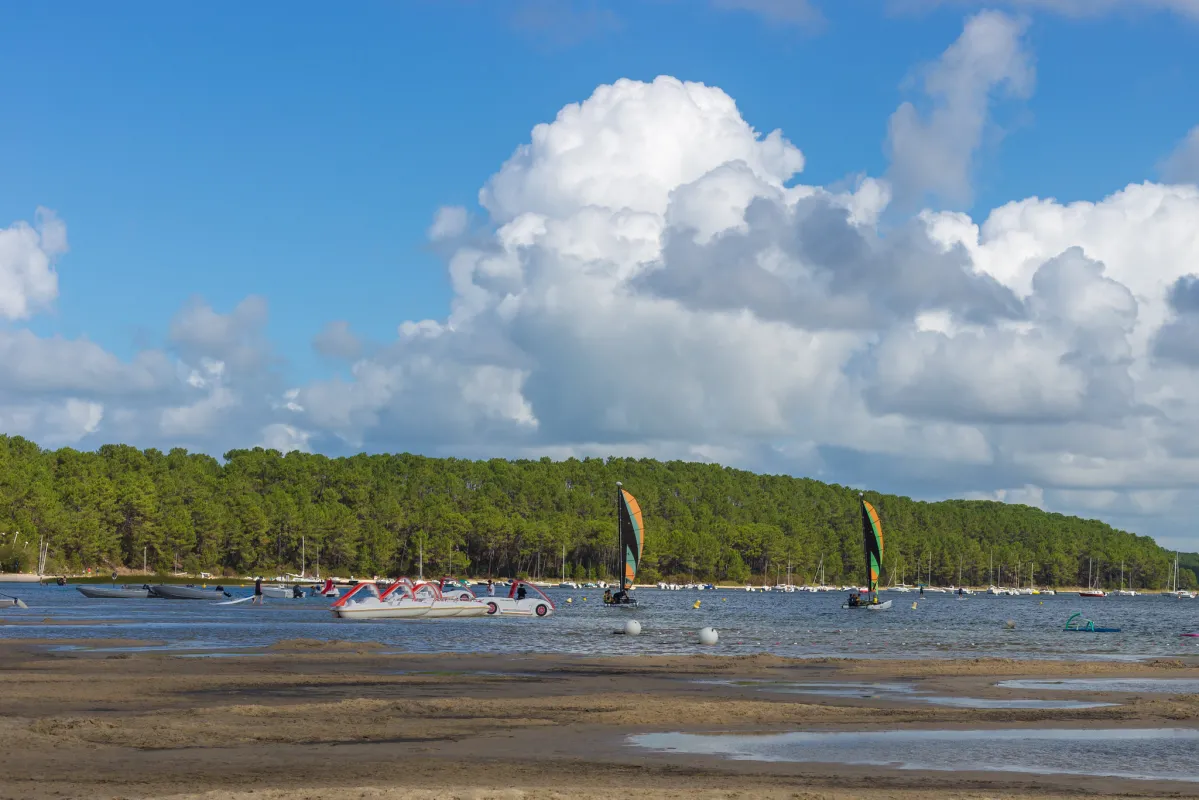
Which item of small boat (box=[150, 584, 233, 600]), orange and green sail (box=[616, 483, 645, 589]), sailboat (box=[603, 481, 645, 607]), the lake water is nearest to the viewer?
the lake water

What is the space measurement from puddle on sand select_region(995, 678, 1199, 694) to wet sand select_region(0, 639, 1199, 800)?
47.1 inches

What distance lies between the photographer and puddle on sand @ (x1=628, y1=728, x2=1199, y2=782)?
23706 mm

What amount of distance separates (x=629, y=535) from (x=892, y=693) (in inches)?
3354

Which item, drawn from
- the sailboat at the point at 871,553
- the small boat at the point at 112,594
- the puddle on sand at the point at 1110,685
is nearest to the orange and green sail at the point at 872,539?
the sailboat at the point at 871,553

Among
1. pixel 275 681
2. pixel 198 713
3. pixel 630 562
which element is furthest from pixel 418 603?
pixel 198 713

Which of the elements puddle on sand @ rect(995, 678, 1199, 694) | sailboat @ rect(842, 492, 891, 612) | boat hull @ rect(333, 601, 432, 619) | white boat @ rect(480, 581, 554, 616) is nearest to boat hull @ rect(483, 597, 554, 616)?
white boat @ rect(480, 581, 554, 616)

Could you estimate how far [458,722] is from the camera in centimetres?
2886

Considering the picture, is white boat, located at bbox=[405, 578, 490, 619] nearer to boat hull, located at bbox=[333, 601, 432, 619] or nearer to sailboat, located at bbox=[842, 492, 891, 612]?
boat hull, located at bbox=[333, 601, 432, 619]

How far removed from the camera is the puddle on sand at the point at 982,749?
23.7 meters

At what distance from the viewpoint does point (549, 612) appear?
101 metres

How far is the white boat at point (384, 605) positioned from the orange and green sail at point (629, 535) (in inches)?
1296

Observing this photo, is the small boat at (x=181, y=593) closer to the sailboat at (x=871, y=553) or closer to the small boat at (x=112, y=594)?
the small boat at (x=112, y=594)

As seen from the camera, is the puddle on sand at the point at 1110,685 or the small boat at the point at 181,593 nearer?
the puddle on sand at the point at 1110,685

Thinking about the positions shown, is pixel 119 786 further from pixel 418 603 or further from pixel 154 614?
pixel 154 614
